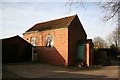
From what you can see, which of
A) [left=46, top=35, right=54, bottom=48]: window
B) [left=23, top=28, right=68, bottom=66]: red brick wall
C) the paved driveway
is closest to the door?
[left=23, top=28, right=68, bottom=66]: red brick wall

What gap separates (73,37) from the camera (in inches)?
1244

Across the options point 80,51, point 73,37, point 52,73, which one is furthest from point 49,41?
point 52,73

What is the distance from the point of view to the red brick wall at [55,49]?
30.8m

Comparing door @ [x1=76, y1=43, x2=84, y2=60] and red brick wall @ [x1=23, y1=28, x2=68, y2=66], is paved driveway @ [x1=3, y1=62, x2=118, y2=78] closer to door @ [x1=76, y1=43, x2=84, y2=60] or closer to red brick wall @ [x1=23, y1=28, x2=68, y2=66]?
red brick wall @ [x1=23, y1=28, x2=68, y2=66]

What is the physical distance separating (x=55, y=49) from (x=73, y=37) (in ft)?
11.2

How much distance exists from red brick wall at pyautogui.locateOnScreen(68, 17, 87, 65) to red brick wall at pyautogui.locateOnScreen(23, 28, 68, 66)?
684mm

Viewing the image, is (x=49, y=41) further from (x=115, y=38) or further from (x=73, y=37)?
(x=115, y=38)

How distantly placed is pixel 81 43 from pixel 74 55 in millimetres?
2188

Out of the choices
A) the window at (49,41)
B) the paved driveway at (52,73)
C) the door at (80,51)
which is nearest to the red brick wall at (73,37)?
the door at (80,51)

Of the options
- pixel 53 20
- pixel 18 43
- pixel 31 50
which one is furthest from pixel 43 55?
pixel 53 20

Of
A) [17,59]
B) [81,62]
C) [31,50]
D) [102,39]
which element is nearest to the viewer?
[81,62]

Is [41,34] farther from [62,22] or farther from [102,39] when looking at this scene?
[102,39]

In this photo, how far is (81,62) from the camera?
30750 millimetres

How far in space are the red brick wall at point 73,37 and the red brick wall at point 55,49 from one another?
684 millimetres
